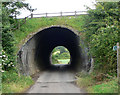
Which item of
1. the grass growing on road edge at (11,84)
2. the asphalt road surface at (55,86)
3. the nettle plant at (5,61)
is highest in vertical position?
the nettle plant at (5,61)

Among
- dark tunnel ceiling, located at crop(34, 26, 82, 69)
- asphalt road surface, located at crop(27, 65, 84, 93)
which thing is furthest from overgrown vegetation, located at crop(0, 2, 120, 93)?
dark tunnel ceiling, located at crop(34, 26, 82, 69)

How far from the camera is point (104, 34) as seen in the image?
1129cm

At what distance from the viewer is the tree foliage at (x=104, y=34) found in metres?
11.3

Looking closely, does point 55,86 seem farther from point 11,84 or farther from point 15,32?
point 15,32

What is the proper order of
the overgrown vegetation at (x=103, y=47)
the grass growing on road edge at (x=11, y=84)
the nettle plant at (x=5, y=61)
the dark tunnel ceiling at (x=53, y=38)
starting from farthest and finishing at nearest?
the dark tunnel ceiling at (x=53, y=38) < the nettle plant at (x=5, y=61) < the overgrown vegetation at (x=103, y=47) < the grass growing on road edge at (x=11, y=84)

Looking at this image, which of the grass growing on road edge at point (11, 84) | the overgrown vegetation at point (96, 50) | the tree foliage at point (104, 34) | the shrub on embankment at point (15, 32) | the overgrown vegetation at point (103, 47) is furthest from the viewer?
the shrub on embankment at point (15, 32)

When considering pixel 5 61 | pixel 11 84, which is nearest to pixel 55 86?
pixel 11 84

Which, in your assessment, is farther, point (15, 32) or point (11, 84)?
point (15, 32)

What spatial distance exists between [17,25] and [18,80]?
7.84 m

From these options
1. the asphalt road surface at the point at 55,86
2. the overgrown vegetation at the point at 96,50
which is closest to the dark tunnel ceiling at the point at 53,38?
the overgrown vegetation at the point at 96,50

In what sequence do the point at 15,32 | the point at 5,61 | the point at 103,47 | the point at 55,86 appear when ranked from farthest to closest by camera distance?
the point at 15,32 → the point at 55,86 → the point at 103,47 → the point at 5,61

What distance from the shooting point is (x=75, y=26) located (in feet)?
60.6

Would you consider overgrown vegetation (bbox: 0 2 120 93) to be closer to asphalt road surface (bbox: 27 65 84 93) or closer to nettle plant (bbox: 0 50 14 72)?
nettle plant (bbox: 0 50 14 72)

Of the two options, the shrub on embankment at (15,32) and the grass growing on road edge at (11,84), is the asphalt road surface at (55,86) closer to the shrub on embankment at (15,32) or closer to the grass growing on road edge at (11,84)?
the grass growing on road edge at (11,84)
